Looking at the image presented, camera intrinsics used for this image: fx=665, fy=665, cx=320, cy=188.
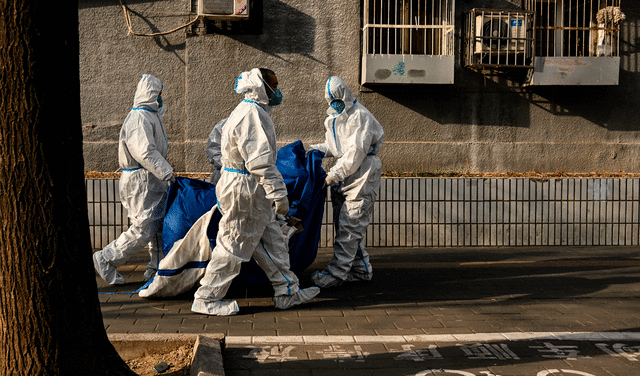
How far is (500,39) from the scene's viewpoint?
376 inches

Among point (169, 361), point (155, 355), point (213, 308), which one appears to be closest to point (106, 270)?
point (213, 308)

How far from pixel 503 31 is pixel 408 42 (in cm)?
137

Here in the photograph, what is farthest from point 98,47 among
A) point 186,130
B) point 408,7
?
point 408,7

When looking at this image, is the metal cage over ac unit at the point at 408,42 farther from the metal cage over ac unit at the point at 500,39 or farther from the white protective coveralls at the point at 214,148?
the white protective coveralls at the point at 214,148

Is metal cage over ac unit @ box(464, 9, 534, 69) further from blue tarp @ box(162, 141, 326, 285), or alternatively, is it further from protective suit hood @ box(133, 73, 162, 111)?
protective suit hood @ box(133, 73, 162, 111)

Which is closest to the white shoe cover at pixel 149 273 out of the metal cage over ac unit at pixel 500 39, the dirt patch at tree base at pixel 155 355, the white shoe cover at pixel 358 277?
the white shoe cover at pixel 358 277

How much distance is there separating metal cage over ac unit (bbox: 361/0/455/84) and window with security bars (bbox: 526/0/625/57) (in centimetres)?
135

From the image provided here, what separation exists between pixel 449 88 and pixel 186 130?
3967mm

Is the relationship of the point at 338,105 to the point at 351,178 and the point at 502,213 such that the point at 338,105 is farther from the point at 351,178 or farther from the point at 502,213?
the point at 502,213

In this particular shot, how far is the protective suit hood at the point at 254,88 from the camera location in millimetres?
5465

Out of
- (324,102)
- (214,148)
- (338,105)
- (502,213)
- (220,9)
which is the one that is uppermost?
(220,9)

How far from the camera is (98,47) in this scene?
378 inches

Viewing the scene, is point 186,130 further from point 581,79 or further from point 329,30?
point 581,79

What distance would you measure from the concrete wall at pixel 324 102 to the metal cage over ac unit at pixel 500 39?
382 mm
